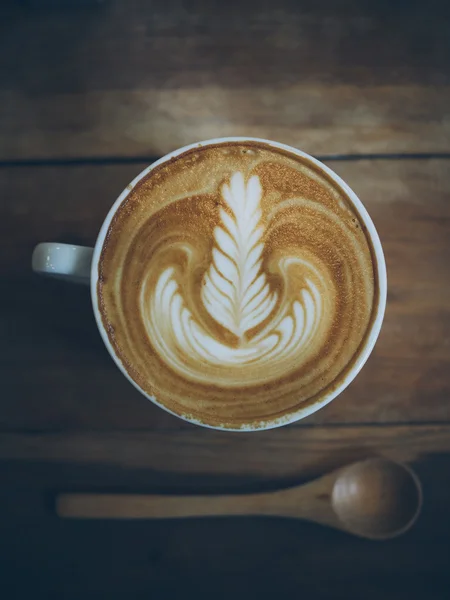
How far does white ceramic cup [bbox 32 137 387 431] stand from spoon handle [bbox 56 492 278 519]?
21 cm

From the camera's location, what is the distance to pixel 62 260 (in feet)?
2.09

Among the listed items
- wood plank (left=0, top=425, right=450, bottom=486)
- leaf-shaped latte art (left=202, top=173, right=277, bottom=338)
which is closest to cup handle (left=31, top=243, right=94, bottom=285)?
leaf-shaped latte art (left=202, top=173, right=277, bottom=338)

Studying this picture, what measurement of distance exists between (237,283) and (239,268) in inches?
0.7

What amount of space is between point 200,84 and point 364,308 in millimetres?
411

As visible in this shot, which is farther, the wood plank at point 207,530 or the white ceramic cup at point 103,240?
the wood plank at point 207,530

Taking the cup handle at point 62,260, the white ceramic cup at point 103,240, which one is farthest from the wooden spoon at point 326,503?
Result: the cup handle at point 62,260

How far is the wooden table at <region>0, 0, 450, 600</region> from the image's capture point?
2.56ft

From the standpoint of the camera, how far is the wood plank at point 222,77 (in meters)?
0.78

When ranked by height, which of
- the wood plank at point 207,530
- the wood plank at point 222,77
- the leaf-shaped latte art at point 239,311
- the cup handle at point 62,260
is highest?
the wood plank at point 222,77

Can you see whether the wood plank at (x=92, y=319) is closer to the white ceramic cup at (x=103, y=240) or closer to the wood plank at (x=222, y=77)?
the wood plank at (x=222, y=77)

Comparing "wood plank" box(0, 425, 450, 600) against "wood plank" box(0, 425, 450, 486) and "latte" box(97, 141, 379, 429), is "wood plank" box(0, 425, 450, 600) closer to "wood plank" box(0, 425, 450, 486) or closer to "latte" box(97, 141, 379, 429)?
"wood plank" box(0, 425, 450, 486)

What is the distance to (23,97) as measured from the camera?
31.3 inches

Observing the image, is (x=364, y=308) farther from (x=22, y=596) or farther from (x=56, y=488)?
(x=22, y=596)

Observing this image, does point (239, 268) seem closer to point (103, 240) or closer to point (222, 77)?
point (103, 240)
